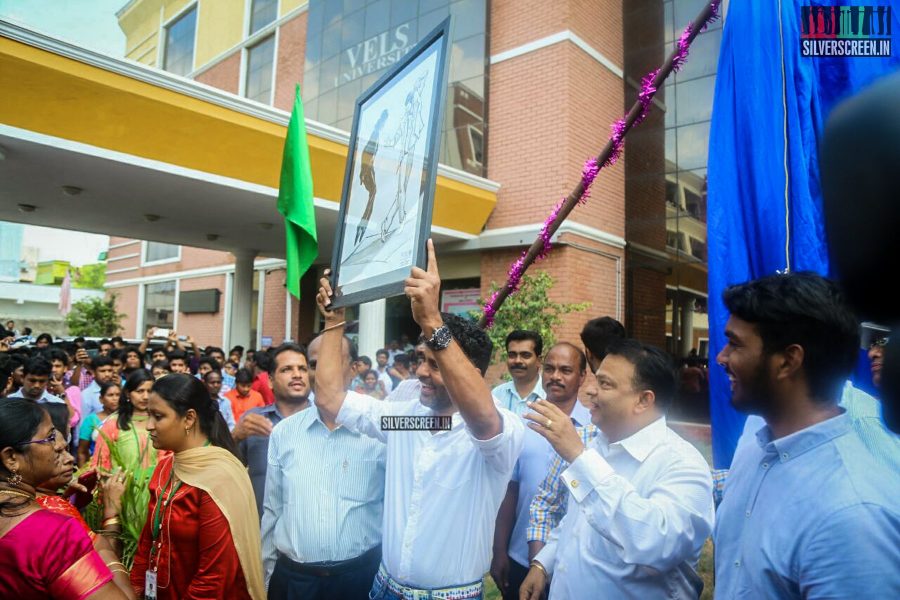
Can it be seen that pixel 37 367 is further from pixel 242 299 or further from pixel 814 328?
pixel 242 299

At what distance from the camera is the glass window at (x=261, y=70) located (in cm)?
1653

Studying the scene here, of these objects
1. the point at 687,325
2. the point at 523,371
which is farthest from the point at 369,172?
the point at 687,325

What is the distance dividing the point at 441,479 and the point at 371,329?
8.88 metres

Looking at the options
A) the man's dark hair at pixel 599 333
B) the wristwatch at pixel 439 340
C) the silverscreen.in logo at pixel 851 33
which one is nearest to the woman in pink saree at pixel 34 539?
the wristwatch at pixel 439 340

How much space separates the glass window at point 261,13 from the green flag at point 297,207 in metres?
15.0

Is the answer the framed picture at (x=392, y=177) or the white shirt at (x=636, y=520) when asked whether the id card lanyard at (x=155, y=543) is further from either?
the white shirt at (x=636, y=520)

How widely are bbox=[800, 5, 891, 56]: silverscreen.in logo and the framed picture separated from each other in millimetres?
1657

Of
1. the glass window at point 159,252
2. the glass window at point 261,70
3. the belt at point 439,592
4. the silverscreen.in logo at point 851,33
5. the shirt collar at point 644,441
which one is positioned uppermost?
the glass window at point 261,70

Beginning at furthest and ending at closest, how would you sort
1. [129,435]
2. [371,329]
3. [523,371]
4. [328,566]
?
[371,329], [523,371], [129,435], [328,566]

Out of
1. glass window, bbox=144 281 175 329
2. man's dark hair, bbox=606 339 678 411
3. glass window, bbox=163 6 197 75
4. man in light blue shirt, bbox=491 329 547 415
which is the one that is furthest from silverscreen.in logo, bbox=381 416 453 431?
glass window, bbox=163 6 197 75

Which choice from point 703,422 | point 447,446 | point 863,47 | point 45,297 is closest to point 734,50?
point 863,47

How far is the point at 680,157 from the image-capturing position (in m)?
10.1

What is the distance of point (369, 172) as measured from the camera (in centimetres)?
219

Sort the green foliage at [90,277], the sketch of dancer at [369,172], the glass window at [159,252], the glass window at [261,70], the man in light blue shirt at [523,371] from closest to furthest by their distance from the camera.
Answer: the sketch of dancer at [369,172], the man in light blue shirt at [523,371], the glass window at [261,70], the glass window at [159,252], the green foliage at [90,277]
